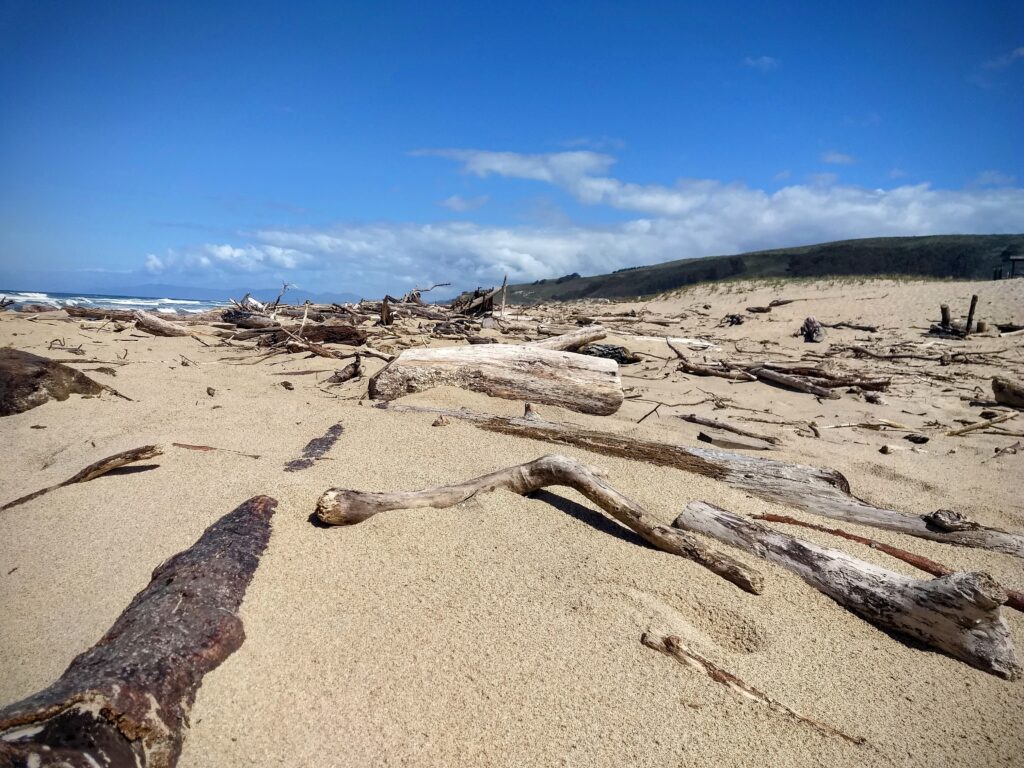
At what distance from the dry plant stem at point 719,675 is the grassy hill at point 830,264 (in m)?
47.2

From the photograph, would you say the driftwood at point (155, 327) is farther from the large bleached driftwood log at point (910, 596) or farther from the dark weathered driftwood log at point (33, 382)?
the large bleached driftwood log at point (910, 596)

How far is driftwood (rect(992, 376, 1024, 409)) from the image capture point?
6012 mm

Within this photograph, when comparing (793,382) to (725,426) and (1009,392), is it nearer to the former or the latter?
(1009,392)

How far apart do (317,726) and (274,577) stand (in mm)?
703

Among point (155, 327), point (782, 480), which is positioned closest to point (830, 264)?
point (155, 327)

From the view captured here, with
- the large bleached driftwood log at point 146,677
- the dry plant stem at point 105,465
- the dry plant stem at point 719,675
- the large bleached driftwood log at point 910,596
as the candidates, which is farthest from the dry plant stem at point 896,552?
the dry plant stem at point 105,465

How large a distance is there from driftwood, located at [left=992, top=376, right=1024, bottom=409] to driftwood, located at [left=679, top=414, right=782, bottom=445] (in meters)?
3.42

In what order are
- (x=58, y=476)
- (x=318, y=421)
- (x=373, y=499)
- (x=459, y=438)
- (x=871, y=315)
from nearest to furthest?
(x=373, y=499) → (x=58, y=476) → (x=459, y=438) → (x=318, y=421) → (x=871, y=315)

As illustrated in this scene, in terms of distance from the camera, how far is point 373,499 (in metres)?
2.59

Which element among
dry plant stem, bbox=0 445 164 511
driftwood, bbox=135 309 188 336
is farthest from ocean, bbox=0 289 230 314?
dry plant stem, bbox=0 445 164 511

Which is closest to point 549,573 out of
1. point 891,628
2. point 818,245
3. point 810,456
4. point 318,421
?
point 891,628

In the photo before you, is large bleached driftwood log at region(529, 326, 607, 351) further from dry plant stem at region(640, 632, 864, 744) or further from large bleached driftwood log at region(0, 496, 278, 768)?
large bleached driftwood log at region(0, 496, 278, 768)

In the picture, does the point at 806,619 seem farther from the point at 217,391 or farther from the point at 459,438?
the point at 217,391

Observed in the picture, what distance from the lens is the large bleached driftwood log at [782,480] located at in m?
2.82
